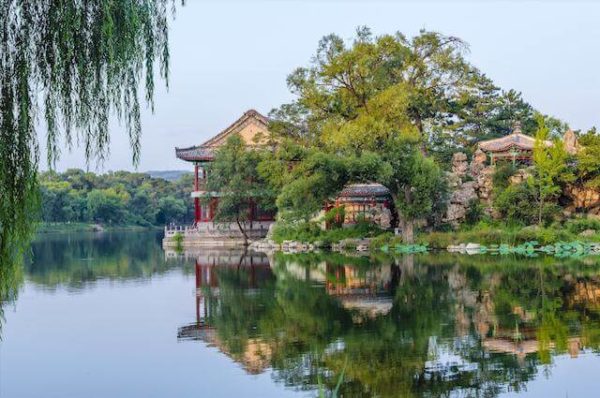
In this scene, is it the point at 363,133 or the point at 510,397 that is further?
the point at 363,133

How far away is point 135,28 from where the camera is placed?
6.01 meters

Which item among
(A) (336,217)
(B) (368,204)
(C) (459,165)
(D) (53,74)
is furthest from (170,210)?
(D) (53,74)

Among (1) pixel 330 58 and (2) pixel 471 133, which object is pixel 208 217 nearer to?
(1) pixel 330 58

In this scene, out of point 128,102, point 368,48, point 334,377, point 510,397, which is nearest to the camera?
point 128,102

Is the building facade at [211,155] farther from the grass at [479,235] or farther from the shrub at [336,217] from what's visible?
the grass at [479,235]

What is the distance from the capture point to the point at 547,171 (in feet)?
90.8

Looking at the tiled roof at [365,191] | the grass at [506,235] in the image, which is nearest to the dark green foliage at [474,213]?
the grass at [506,235]

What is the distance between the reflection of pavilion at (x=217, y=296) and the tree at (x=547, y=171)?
10.1m

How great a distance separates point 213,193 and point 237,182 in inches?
87.6

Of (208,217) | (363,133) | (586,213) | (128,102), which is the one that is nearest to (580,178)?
(586,213)

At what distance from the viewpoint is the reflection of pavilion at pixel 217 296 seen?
9984mm

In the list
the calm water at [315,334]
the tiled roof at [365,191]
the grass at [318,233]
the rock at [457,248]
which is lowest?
the calm water at [315,334]

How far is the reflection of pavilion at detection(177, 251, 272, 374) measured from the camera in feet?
32.8

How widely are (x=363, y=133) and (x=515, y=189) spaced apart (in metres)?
5.94
